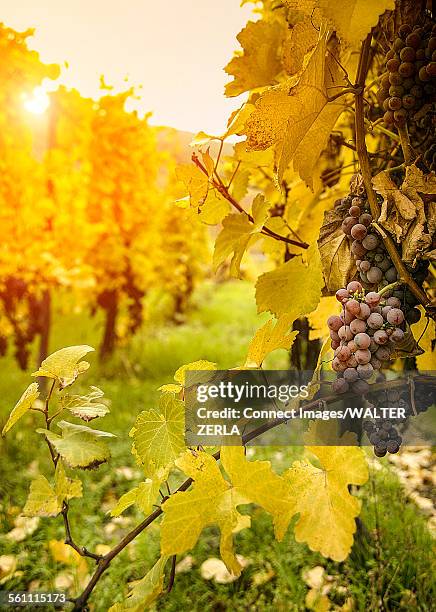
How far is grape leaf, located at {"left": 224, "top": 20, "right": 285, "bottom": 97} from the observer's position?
0.85m

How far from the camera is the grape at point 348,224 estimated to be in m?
0.57

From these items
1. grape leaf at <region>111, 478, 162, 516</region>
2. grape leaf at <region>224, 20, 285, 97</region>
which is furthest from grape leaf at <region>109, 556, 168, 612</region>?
grape leaf at <region>224, 20, 285, 97</region>

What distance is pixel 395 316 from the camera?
0.52m

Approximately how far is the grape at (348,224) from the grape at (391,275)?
6 centimetres

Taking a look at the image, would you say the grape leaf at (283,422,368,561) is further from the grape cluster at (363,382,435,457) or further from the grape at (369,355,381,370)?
the grape at (369,355,381,370)

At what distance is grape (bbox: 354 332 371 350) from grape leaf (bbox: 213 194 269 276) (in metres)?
0.22

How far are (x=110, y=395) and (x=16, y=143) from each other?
1960mm

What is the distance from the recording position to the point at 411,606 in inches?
53.2

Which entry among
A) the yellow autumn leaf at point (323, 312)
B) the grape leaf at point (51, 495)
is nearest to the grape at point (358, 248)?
the yellow autumn leaf at point (323, 312)

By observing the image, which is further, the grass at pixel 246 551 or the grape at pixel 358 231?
the grass at pixel 246 551

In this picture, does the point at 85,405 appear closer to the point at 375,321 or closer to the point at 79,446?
the point at 79,446

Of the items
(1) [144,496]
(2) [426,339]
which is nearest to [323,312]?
(2) [426,339]

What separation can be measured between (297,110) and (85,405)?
1.33ft

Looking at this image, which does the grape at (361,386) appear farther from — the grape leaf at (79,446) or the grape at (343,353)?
the grape leaf at (79,446)
